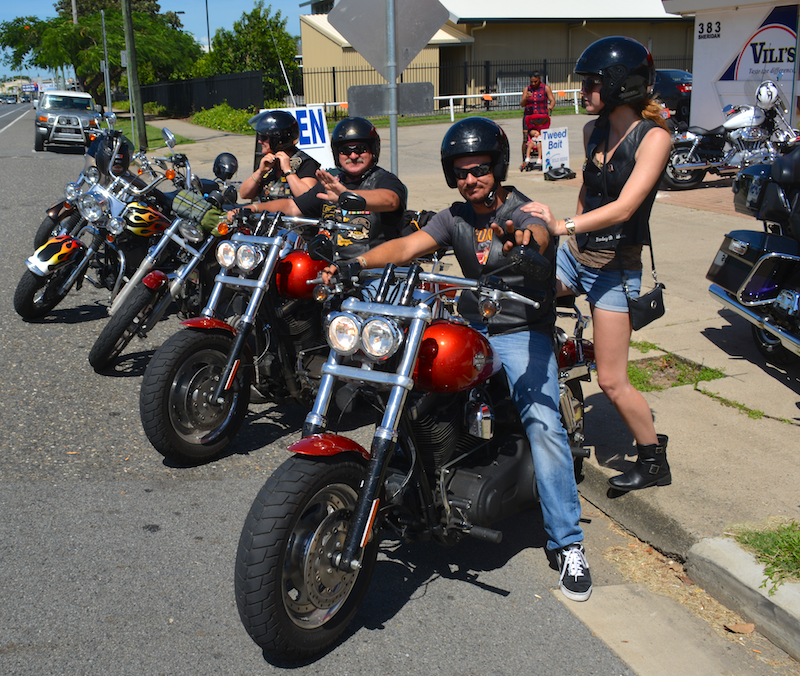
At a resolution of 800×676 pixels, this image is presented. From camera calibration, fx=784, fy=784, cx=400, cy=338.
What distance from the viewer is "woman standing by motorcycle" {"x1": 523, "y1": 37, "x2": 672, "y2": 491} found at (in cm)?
338

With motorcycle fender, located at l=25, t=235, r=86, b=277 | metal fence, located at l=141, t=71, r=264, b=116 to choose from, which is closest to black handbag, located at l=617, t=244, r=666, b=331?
motorcycle fender, located at l=25, t=235, r=86, b=277

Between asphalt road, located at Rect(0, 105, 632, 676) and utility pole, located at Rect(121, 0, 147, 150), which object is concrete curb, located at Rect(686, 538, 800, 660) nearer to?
asphalt road, located at Rect(0, 105, 632, 676)

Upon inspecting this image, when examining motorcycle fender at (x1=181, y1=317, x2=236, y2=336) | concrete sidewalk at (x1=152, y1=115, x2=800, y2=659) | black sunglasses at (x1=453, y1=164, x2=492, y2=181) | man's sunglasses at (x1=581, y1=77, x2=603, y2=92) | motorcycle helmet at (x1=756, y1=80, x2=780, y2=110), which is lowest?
concrete sidewalk at (x1=152, y1=115, x2=800, y2=659)

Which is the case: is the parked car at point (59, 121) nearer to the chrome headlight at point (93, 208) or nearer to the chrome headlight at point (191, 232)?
the chrome headlight at point (93, 208)

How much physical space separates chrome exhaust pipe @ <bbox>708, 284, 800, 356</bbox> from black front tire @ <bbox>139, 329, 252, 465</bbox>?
10.8 ft

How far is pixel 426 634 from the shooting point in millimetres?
3035

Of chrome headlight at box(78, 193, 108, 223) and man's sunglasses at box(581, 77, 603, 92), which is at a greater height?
man's sunglasses at box(581, 77, 603, 92)

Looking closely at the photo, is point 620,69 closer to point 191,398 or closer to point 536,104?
point 191,398

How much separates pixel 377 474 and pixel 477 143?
53.8 inches

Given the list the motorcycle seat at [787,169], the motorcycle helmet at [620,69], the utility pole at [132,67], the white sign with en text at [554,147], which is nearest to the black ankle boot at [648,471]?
the motorcycle helmet at [620,69]

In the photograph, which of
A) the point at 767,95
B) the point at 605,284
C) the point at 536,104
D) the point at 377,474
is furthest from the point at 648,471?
the point at 536,104

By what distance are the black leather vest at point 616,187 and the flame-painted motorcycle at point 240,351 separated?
1.39m

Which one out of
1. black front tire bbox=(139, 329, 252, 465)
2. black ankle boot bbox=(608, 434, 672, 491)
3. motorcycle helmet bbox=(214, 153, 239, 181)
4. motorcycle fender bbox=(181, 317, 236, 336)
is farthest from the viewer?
motorcycle helmet bbox=(214, 153, 239, 181)

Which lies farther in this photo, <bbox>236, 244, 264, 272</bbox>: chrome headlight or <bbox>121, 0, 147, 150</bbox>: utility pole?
<bbox>121, 0, 147, 150</bbox>: utility pole
